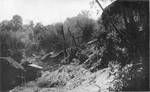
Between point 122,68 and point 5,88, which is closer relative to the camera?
point 122,68

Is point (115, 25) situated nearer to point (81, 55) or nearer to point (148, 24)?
point (148, 24)

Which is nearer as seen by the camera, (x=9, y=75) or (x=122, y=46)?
(x=122, y=46)

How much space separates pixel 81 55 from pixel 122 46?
64.6 feet

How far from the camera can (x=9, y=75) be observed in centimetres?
2948

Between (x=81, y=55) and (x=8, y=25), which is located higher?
(x=8, y=25)

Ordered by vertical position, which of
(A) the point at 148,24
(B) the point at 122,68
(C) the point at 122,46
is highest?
(A) the point at 148,24

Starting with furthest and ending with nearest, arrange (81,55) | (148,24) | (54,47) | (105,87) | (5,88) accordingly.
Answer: (54,47) < (81,55) < (5,88) < (105,87) < (148,24)

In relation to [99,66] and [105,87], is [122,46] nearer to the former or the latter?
[105,87]

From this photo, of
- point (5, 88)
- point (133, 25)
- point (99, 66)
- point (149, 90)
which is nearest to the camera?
point (149, 90)

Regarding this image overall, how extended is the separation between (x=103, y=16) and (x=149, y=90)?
6595 millimetres

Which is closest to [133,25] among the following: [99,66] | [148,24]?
[148,24]

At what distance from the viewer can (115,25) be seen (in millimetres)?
17719

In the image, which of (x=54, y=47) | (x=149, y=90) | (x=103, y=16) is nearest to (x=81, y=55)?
(x=103, y=16)

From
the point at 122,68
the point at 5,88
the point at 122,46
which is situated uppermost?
the point at 122,46
